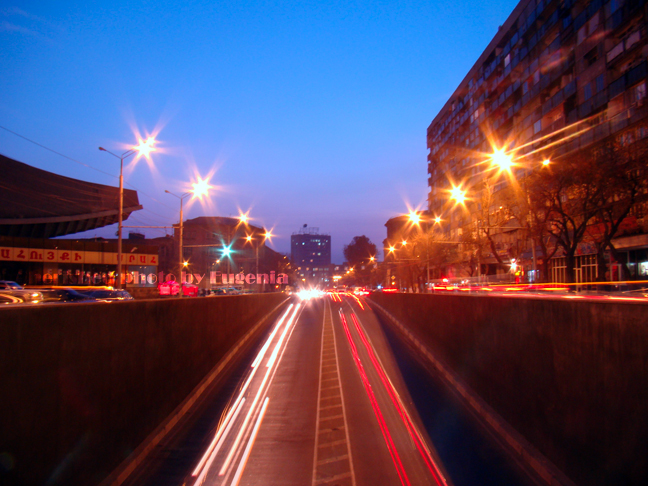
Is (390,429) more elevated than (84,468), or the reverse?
(84,468)

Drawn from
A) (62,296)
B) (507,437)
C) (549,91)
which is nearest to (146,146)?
(62,296)

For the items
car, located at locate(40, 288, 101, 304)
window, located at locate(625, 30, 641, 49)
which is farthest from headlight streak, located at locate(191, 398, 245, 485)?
window, located at locate(625, 30, 641, 49)

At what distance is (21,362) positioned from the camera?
4449 millimetres

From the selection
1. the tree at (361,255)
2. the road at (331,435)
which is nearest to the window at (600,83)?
the road at (331,435)

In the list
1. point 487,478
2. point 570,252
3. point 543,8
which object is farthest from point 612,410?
point 543,8

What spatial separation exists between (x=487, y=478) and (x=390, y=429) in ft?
7.89

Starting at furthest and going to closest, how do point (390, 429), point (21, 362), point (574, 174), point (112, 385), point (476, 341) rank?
1. point (574, 174)
2. point (476, 341)
3. point (390, 429)
4. point (112, 385)
5. point (21, 362)

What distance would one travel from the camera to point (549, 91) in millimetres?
41219

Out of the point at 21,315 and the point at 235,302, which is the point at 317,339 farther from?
the point at 21,315

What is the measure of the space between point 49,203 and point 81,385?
49.6 metres

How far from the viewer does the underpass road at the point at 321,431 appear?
681cm

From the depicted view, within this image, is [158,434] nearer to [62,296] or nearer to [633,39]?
[62,296]

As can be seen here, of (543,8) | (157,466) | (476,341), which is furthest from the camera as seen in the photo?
(543,8)

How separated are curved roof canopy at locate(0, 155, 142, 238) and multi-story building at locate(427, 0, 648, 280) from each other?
39174 mm
